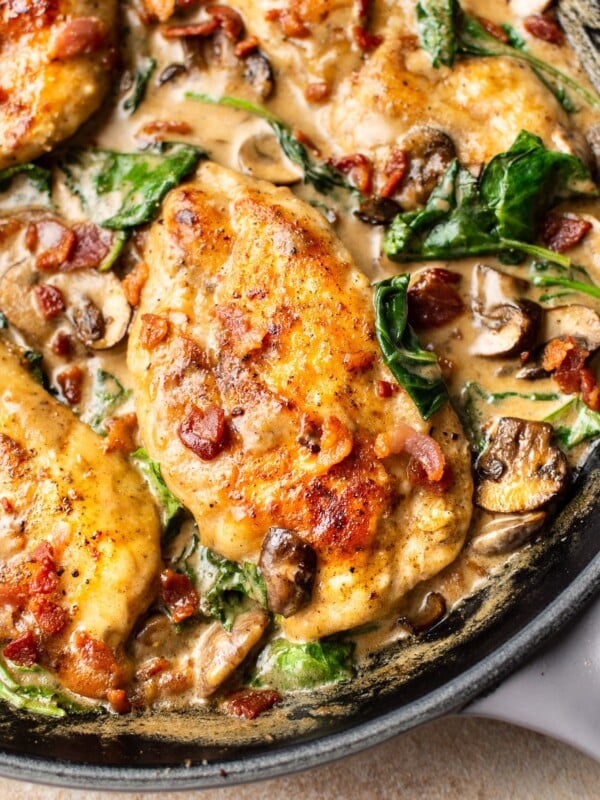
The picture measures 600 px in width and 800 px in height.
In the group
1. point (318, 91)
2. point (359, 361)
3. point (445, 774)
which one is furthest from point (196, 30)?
point (445, 774)

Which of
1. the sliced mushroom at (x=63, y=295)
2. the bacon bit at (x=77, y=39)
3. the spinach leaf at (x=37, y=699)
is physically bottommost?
the spinach leaf at (x=37, y=699)

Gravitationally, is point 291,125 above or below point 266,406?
above

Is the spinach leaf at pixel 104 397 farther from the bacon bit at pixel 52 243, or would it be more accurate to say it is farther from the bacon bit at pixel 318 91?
the bacon bit at pixel 318 91

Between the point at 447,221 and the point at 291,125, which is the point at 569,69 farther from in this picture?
the point at 291,125

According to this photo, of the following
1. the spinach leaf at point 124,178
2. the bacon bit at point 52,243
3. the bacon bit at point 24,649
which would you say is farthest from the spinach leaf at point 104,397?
the bacon bit at point 24,649

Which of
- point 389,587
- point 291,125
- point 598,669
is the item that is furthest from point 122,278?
point 598,669

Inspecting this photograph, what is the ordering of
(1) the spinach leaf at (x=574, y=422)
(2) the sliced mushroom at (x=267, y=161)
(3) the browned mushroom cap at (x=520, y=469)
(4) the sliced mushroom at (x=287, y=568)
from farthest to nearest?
1. (2) the sliced mushroom at (x=267, y=161)
2. (1) the spinach leaf at (x=574, y=422)
3. (3) the browned mushroom cap at (x=520, y=469)
4. (4) the sliced mushroom at (x=287, y=568)
